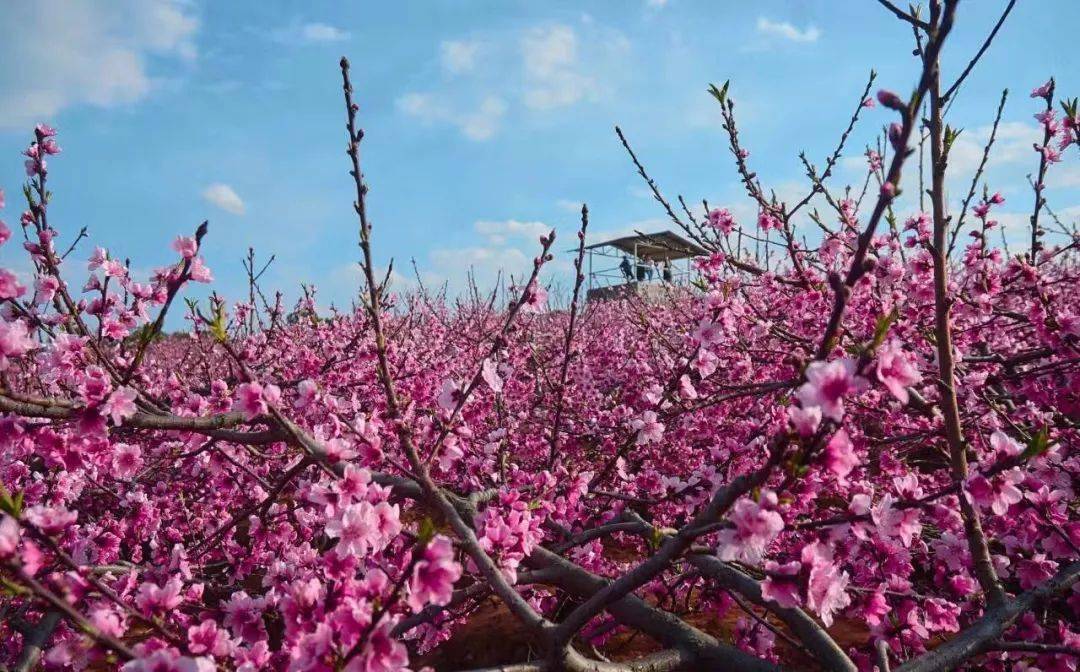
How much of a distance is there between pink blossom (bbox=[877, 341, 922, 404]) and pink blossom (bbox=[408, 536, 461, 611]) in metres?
1.15

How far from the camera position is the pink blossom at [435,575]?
1.58 m

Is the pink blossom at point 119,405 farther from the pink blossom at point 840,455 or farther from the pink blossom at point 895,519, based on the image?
the pink blossom at point 895,519

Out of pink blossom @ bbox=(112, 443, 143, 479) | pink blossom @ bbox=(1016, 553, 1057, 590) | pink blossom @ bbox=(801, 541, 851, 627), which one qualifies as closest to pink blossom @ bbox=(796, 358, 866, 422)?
pink blossom @ bbox=(801, 541, 851, 627)

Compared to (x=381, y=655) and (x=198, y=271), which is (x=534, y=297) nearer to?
(x=198, y=271)

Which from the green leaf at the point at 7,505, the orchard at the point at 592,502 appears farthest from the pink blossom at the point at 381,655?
the green leaf at the point at 7,505

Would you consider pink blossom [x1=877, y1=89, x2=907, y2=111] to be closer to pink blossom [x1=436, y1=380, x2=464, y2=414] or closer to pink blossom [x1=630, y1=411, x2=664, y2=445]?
pink blossom [x1=436, y1=380, x2=464, y2=414]

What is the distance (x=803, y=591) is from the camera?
67.4 inches

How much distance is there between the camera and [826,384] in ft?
4.31

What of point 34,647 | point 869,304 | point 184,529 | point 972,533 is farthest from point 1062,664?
point 184,529

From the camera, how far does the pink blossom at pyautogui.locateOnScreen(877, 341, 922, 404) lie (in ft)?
4.58

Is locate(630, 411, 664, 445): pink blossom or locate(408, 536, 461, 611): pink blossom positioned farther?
locate(630, 411, 664, 445): pink blossom

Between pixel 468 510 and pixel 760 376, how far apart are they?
14.6 ft

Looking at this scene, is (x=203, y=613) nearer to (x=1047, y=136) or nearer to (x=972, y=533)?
(x=972, y=533)

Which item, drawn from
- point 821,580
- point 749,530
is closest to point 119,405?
point 749,530
